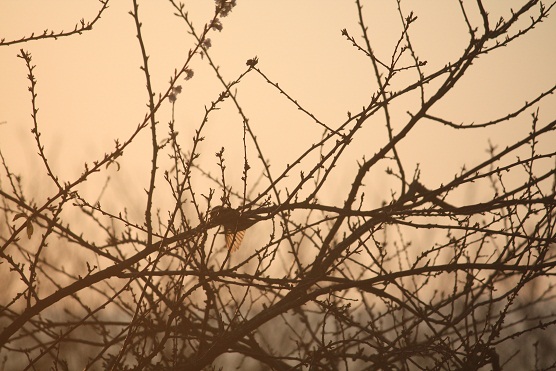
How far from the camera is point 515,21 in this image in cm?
360

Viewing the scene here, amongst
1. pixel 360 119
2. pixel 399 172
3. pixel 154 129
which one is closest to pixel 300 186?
pixel 360 119

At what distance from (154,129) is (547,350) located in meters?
16.8

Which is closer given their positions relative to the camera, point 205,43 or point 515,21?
point 515,21

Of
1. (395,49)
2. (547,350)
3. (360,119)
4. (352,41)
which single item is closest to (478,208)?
(360,119)

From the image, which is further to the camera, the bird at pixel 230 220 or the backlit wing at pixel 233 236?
the backlit wing at pixel 233 236

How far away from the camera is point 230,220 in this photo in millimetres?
3371

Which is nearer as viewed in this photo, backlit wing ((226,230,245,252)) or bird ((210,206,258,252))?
bird ((210,206,258,252))

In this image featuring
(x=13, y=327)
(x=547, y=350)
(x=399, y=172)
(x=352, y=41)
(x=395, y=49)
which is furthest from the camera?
(x=547, y=350)

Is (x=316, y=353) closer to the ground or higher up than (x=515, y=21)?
closer to the ground

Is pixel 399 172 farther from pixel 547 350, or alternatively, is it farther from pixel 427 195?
pixel 547 350

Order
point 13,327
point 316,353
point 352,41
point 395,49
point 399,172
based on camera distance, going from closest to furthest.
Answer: point 13,327, point 316,353, point 395,49, point 352,41, point 399,172

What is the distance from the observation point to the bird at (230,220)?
3309 millimetres

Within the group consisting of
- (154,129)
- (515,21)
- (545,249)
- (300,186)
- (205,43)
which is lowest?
(545,249)

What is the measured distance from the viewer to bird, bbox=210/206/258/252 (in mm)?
3309
